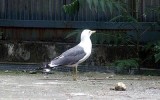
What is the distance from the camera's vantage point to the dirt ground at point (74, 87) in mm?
7309

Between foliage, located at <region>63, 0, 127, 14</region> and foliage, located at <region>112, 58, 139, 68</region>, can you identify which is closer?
foliage, located at <region>63, 0, 127, 14</region>

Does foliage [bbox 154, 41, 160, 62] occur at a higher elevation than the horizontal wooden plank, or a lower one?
lower

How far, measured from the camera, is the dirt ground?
731 centimetres

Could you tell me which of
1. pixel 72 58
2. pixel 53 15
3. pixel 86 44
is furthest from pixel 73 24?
pixel 72 58

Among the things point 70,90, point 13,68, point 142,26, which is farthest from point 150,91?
point 13,68

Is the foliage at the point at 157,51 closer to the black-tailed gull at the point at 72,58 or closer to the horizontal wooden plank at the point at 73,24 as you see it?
the horizontal wooden plank at the point at 73,24

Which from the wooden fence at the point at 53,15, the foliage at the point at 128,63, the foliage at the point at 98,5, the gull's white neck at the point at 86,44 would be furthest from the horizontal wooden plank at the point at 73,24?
the gull's white neck at the point at 86,44

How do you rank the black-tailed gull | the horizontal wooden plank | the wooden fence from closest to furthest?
the black-tailed gull
the horizontal wooden plank
the wooden fence

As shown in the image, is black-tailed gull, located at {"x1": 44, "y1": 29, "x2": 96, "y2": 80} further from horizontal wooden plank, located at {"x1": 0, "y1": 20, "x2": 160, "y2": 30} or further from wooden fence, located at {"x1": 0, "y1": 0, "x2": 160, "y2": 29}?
wooden fence, located at {"x1": 0, "y1": 0, "x2": 160, "y2": 29}

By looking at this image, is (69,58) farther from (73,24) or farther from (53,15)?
(53,15)

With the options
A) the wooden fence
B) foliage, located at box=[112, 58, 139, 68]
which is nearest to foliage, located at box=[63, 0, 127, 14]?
the wooden fence

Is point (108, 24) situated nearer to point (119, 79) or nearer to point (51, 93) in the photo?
point (119, 79)

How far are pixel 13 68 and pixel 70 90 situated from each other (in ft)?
11.9

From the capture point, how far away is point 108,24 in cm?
1157
